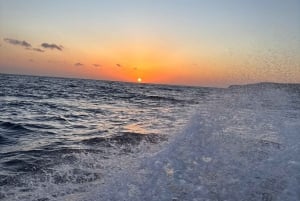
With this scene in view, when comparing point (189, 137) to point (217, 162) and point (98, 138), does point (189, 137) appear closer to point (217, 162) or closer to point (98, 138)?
point (217, 162)


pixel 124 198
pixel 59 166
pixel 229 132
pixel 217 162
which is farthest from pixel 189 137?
pixel 124 198

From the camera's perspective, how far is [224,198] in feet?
14.5

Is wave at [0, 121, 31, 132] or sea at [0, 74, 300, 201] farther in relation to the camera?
wave at [0, 121, 31, 132]

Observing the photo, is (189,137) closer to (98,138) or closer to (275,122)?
(98,138)

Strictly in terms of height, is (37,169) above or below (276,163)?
below

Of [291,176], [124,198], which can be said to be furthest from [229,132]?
[124,198]

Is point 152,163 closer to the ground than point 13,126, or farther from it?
farther from it

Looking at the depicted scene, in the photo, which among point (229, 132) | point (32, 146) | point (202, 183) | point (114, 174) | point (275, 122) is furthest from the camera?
point (275, 122)

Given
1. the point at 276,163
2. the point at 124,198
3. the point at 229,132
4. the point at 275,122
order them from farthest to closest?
the point at 275,122
the point at 229,132
the point at 276,163
the point at 124,198

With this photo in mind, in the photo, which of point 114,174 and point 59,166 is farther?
point 59,166

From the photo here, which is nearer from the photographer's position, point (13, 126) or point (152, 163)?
point (152, 163)

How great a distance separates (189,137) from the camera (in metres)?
8.20

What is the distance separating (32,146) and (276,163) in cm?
598

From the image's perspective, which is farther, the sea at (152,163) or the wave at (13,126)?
the wave at (13,126)
